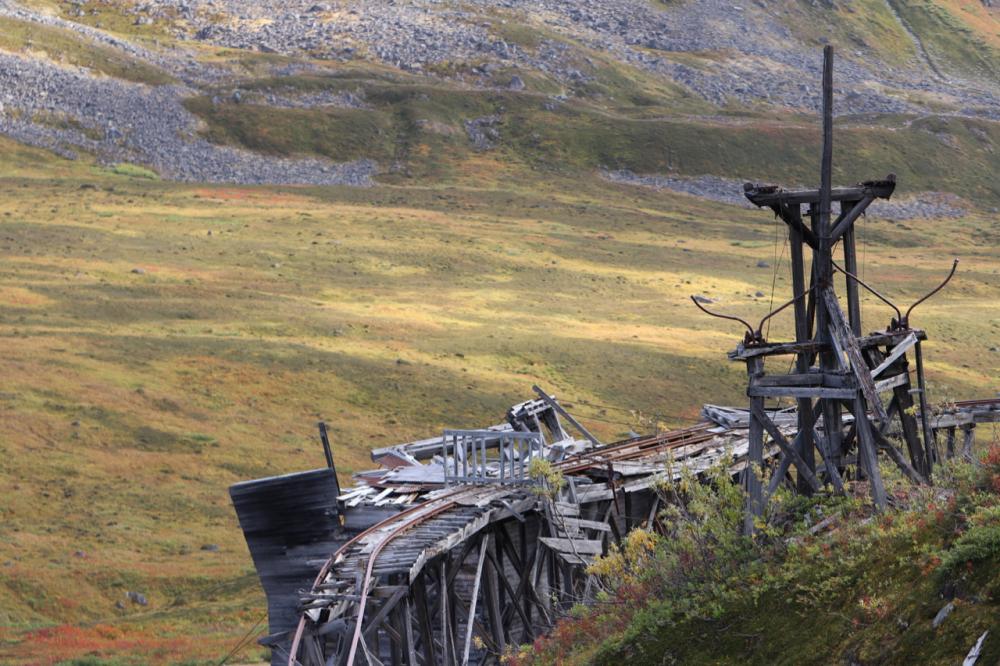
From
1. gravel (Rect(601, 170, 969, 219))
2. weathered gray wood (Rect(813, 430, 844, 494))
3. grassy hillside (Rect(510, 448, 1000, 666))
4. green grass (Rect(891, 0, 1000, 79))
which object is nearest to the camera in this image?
grassy hillside (Rect(510, 448, 1000, 666))

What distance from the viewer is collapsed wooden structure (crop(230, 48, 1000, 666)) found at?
15180 millimetres

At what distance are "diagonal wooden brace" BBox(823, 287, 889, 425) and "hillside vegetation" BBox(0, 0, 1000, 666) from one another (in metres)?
3.21

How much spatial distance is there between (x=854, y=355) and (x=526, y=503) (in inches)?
222

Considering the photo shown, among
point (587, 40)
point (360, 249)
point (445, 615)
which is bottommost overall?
point (360, 249)

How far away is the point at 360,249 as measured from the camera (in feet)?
250

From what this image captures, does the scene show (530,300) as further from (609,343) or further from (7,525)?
(7,525)

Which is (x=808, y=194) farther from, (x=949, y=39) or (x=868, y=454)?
(x=949, y=39)

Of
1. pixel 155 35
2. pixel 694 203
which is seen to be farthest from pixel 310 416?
pixel 155 35

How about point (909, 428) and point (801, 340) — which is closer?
point (801, 340)

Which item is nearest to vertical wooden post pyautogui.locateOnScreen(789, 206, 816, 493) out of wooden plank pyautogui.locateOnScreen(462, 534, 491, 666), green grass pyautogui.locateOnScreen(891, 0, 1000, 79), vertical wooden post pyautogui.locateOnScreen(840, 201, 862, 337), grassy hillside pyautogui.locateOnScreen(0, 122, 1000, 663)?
vertical wooden post pyautogui.locateOnScreen(840, 201, 862, 337)

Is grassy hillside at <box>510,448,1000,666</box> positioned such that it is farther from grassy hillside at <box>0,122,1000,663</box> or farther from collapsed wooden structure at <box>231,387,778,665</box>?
grassy hillside at <box>0,122,1000,663</box>

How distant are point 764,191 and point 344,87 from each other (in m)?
109

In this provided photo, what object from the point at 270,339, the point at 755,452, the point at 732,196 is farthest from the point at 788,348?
the point at 732,196

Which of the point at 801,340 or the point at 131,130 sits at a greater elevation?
the point at 131,130
